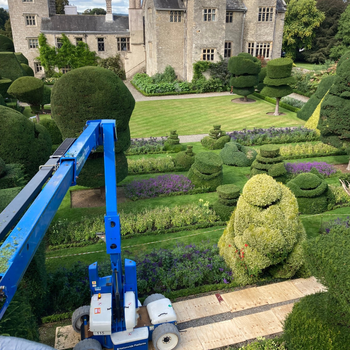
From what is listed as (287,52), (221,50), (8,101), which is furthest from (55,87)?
(287,52)

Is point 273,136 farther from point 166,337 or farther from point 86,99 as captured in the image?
point 166,337

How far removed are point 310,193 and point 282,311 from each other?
226 inches

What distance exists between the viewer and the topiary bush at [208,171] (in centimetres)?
1462

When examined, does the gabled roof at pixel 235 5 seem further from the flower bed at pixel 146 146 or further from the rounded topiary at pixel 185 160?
the rounded topiary at pixel 185 160

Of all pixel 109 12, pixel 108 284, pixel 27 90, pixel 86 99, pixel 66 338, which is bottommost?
pixel 66 338

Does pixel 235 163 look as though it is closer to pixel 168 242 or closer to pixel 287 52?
pixel 168 242

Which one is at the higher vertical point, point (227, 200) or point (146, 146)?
point (227, 200)

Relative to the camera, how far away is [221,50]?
36.5m

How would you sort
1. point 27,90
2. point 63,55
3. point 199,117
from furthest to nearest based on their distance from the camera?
point 63,55 < point 199,117 < point 27,90

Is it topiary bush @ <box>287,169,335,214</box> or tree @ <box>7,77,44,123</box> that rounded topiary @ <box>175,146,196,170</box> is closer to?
topiary bush @ <box>287,169,335,214</box>

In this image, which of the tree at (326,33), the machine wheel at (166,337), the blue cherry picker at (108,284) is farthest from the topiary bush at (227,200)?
the tree at (326,33)

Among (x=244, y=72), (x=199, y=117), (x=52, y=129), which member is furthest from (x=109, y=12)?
(x=52, y=129)

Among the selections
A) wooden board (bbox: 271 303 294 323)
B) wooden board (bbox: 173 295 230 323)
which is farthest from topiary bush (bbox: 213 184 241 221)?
wooden board (bbox: 271 303 294 323)

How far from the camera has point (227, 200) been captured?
12.3 m
